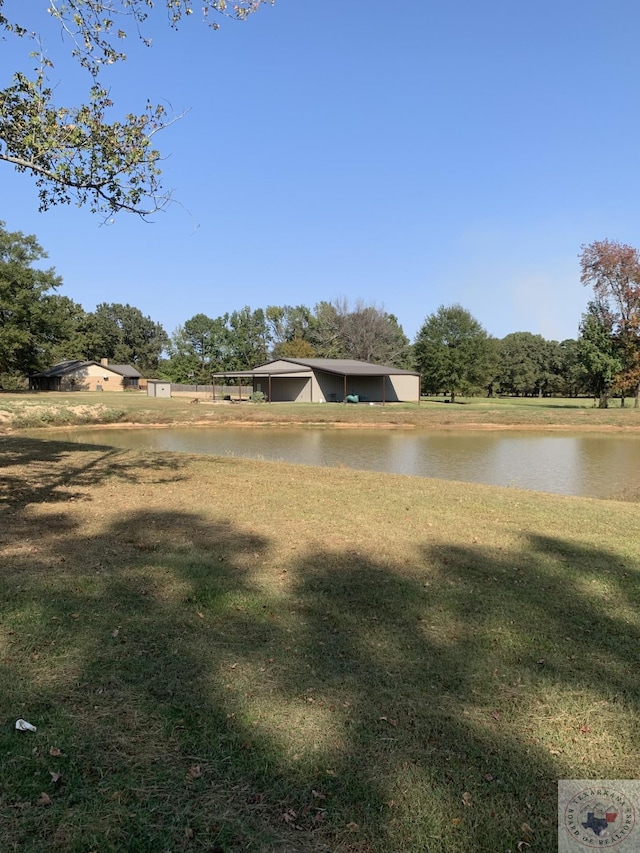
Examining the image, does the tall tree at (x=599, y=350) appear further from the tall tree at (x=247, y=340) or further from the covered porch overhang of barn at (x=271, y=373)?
the tall tree at (x=247, y=340)

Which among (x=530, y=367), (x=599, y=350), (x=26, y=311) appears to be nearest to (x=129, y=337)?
(x=26, y=311)

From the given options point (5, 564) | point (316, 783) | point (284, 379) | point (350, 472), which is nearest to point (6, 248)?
point (284, 379)

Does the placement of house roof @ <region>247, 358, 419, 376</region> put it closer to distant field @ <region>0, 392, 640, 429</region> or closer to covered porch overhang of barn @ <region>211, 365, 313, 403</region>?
covered porch overhang of barn @ <region>211, 365, 313, 403</region>

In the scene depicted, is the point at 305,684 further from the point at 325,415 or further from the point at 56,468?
the point at 325,415

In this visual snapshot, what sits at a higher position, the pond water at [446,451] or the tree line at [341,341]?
the tree line at [341,341]

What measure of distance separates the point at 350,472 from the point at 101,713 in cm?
873

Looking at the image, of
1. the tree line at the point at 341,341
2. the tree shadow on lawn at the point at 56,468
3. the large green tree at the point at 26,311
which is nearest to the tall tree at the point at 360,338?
the tree line at the point at 341,341

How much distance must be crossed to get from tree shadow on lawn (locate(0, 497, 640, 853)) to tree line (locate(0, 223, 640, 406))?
42825mm

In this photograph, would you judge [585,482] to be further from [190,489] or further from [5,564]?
[5,564]

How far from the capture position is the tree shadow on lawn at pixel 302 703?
78.6 inches

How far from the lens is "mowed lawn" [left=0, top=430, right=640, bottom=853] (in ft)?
6.61

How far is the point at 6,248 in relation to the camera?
165 feet

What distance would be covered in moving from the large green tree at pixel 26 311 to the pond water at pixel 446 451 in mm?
29447
